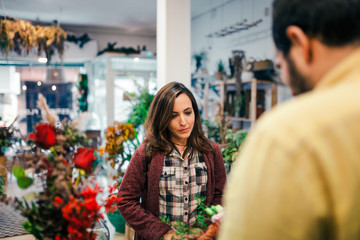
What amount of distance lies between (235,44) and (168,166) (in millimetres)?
4530

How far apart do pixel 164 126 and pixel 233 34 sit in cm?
453

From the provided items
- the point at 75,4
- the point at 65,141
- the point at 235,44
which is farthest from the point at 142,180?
the point at 75,4

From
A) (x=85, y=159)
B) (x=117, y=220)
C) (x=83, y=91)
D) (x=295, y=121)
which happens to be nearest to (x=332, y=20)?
(x=295, y=121)

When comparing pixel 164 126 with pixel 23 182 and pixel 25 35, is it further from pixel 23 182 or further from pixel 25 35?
pixel 25 35

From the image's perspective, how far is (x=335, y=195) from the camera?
427 millimetres

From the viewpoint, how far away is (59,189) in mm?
986

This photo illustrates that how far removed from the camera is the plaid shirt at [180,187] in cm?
163

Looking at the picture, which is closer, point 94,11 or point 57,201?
point 57,201

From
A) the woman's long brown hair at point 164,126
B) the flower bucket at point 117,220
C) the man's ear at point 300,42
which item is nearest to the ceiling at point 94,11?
the flower bucket at point 117,220

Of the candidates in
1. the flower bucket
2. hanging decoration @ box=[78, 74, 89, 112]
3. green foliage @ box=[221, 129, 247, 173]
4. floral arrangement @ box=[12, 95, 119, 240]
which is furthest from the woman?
hanging decoration @ box=[78, 74, 89, 112]

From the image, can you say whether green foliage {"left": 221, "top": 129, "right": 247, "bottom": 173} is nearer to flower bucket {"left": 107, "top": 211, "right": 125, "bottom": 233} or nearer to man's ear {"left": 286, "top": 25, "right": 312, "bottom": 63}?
flower bucket {"left": 107, "top": 211, "right": 125, "bottom": 233}

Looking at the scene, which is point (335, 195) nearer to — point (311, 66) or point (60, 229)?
point (311, 66)

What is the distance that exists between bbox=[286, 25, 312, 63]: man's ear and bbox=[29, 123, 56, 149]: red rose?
81 centimetres

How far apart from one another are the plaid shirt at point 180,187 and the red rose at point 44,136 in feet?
2.39
